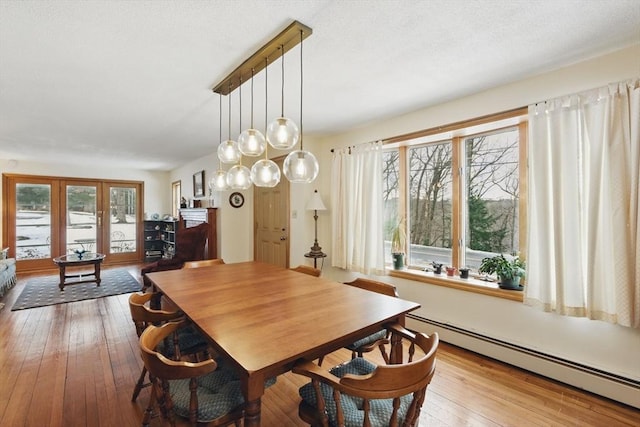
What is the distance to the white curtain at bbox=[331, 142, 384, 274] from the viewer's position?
11.3 ft

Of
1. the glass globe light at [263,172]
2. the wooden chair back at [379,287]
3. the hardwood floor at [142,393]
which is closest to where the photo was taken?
the hardwood floor at [142,393]

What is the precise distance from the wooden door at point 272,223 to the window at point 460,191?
1557 mm

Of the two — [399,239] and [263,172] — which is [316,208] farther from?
[263,172]

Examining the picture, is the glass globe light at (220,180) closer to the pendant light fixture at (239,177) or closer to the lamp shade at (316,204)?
the pendant light fixture at (239,177)

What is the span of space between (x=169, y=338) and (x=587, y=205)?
9.61 feet

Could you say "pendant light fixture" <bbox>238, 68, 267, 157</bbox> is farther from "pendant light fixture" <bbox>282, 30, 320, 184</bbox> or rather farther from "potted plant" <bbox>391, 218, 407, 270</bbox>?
"potted plant" <bbox>391, 218, 407, 270</bbox>

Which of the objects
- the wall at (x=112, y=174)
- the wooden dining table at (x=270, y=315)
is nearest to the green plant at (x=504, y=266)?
the wooden dining table at (x=270, y=315)

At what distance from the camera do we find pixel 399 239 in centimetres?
345

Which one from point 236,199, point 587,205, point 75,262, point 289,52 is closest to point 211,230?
point 236,199

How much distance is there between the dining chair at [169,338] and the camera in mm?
1740

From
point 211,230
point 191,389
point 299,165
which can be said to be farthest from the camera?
point 211,230

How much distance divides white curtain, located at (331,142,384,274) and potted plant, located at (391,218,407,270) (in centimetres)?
16

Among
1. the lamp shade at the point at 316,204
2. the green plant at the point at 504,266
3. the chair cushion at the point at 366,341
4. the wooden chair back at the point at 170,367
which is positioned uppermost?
the lamp shade at the point at 316,204

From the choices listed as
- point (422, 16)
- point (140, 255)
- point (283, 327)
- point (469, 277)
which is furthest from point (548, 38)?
point (140, 255)
